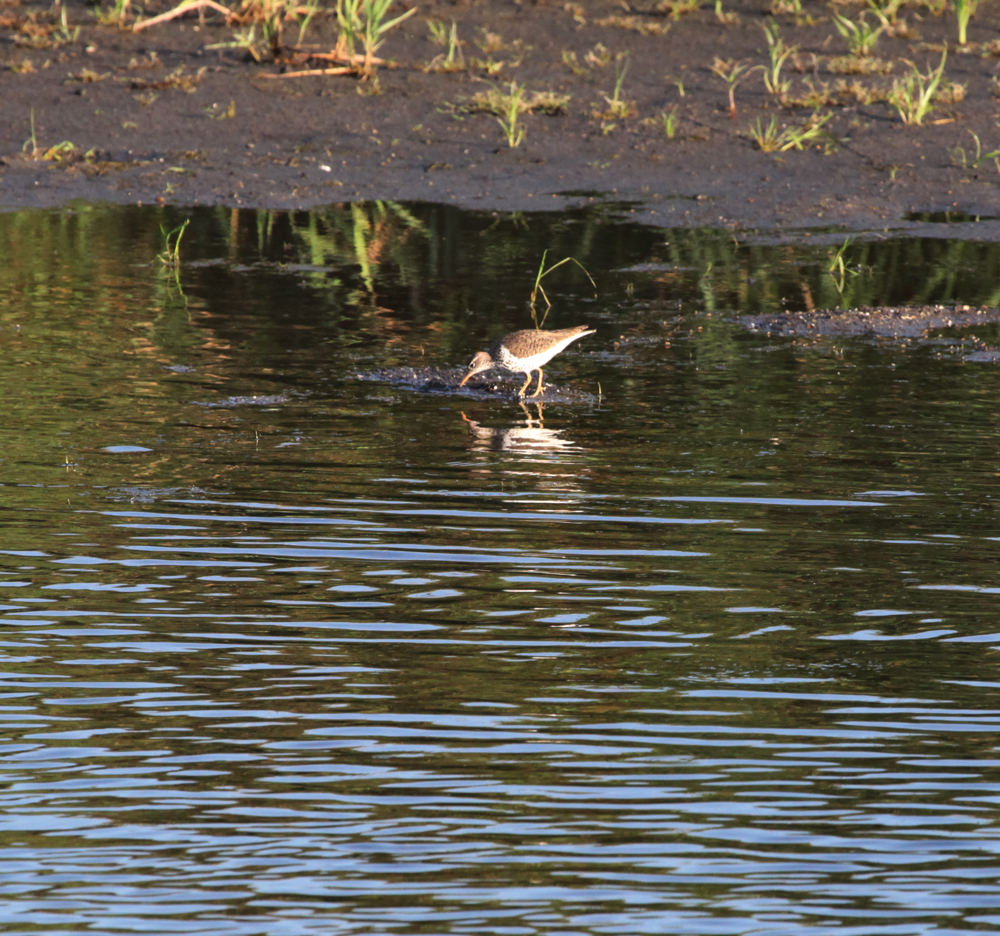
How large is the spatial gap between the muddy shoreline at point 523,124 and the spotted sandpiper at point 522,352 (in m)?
6.20

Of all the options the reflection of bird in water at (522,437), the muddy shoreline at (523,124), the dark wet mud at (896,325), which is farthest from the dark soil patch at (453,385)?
the muddy shoreline at (523,124)

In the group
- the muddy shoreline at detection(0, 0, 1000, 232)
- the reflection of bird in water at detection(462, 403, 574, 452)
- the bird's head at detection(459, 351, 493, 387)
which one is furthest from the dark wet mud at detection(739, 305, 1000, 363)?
the muddy shoreline at detection(0, 0, 1000, 232)

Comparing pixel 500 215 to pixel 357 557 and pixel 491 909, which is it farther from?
pixel 491 909

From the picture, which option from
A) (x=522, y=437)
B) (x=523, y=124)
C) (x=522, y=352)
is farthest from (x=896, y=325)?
(x=523, y=124)

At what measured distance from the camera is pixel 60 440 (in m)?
9.59

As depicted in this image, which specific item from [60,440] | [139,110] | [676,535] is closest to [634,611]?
[676,535]

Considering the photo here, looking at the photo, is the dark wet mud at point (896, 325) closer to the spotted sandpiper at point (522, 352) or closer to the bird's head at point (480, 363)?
the spotted sandpiper at point (522, 352)

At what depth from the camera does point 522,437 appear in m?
10.2

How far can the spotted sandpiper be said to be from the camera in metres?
11.1

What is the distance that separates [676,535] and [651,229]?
389 inches

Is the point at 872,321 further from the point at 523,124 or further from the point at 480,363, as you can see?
the point at 523,124

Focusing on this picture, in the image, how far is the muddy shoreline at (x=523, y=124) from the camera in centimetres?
1817

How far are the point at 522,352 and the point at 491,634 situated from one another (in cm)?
502

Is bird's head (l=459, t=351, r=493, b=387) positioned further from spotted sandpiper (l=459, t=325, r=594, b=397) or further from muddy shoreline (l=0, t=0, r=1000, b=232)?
muddy shoreline (l=0, t=0, r=1000, b=232)
